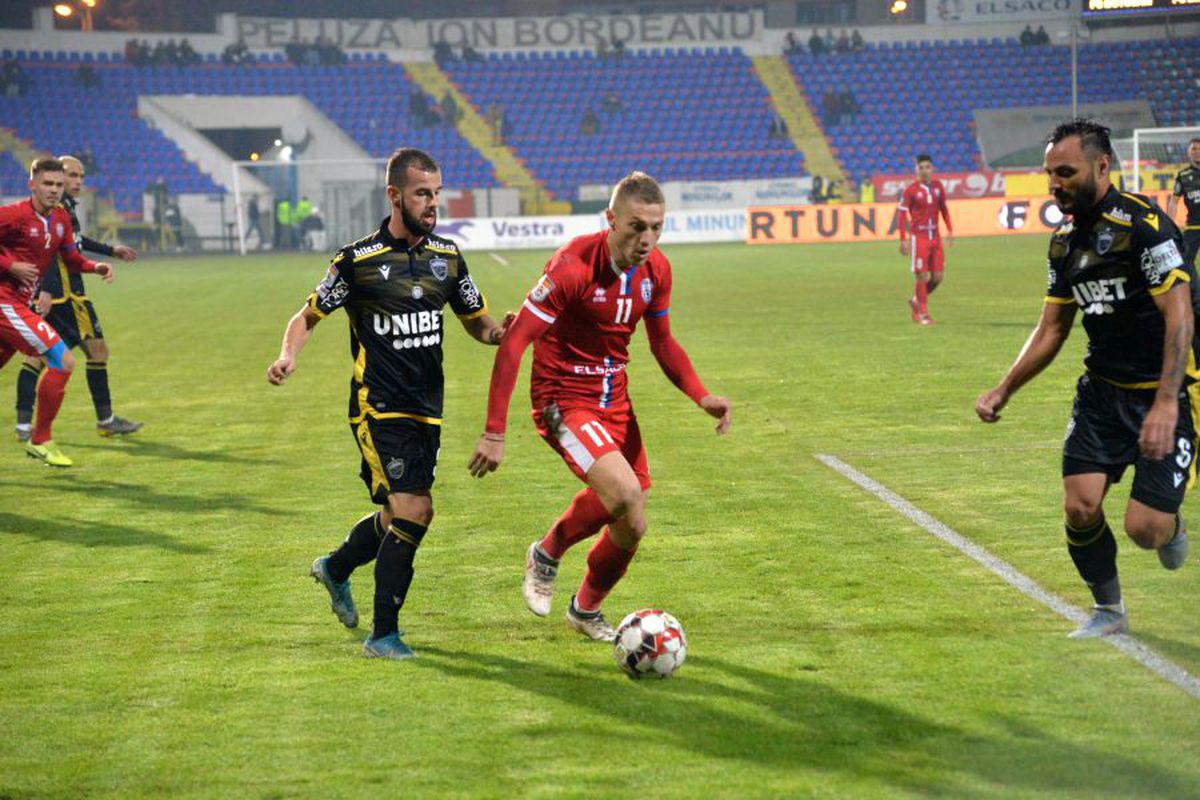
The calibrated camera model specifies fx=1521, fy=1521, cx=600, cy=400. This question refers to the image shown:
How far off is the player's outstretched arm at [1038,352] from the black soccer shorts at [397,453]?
2.36 meters

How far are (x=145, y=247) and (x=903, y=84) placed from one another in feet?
101

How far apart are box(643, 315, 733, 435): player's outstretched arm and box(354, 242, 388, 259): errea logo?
1178 millimetres

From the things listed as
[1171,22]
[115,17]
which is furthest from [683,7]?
[115,17]

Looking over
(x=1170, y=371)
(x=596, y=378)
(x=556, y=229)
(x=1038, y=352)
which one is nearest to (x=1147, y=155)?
(x=556, y=229)

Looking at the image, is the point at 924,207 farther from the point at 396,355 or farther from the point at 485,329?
the point at 396,355

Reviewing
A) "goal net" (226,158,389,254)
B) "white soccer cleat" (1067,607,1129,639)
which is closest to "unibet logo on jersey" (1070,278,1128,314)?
"white soccer cleat" (1067,607,1129,639)

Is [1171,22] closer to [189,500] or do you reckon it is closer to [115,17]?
[115,17]

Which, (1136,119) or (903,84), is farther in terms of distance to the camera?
(903,84)

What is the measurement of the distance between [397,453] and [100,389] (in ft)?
26.0

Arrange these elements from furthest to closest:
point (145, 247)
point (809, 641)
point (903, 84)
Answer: point (903, 84), point (145, 247), point (809, 641)

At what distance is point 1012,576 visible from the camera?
739 cm

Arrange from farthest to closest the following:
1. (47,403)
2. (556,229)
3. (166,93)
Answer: (166,93)
(556,229)
(47,403)

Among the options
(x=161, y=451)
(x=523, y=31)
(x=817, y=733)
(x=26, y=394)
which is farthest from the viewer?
(x=523, y=31)

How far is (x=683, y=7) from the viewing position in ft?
220
